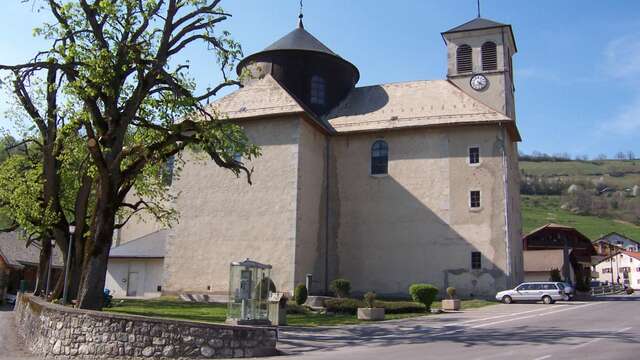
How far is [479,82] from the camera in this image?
36219 millimetres

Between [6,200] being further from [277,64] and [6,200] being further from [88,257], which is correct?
[277,64]

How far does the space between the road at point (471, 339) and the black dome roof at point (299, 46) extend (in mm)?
20646

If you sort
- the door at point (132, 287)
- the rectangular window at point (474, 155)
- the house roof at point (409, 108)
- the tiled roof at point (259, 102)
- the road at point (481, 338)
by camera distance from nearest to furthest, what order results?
the road at point (481, 338) < the tiled roof at point (259, 102) < the rectangular window at point (474, 155) < the house roof at point (409, 108) < the door at point (132, 287)

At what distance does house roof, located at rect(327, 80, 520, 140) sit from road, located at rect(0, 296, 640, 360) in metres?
13.7

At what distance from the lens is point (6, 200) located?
24734 mm

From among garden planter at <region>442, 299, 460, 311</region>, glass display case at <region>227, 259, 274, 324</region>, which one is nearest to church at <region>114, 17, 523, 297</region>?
garden planter at <region>442, 299, 460, 311</region>

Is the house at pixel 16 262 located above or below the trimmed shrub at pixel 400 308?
above

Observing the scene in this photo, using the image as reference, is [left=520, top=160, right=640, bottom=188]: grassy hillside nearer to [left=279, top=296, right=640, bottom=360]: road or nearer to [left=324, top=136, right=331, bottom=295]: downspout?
[left=324, top=136, right=331, bottom=295]: downspout

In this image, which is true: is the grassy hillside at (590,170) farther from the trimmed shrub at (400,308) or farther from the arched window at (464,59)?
the trimmed shrub at (400,308)

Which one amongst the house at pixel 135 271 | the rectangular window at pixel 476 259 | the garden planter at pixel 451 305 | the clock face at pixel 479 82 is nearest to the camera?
the garden planter at pixel 451 305

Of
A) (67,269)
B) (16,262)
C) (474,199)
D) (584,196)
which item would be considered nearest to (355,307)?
(474,199)

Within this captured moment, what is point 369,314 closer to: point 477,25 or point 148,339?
point 148,339

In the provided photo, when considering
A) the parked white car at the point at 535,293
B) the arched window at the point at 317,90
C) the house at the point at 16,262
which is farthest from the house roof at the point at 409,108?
the house at the point at 16,262

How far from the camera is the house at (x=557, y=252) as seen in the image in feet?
139
